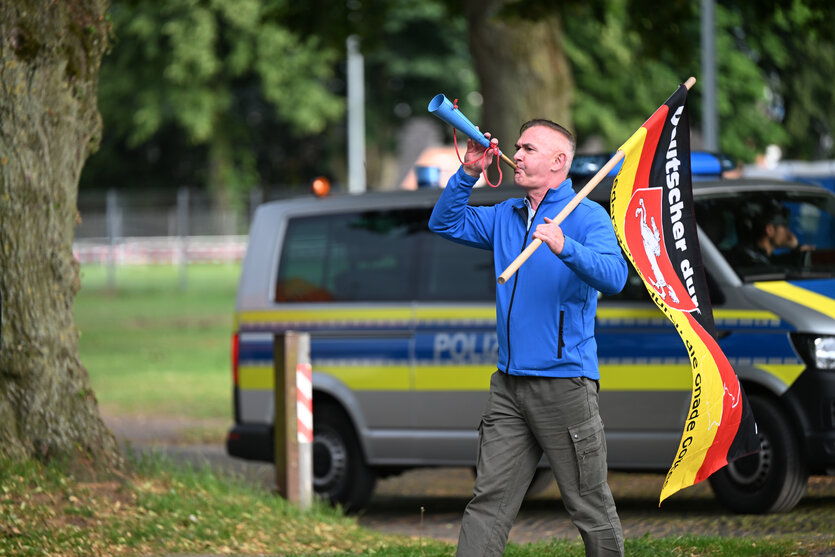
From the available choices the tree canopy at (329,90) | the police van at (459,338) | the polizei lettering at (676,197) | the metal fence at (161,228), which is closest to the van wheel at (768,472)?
the police van at (459,338)

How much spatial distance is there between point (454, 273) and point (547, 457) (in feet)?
12.3

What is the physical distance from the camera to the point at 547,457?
4949 millimetres

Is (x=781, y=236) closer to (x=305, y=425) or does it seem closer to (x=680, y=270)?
(x=680, y=270)

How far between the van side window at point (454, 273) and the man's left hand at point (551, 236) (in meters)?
3.84

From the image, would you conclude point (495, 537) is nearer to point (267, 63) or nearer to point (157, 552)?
point (157, 552)

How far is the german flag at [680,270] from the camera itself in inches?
216

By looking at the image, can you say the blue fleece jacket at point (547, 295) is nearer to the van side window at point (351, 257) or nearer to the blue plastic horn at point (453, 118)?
the blue plastic horn at point (453, 118)

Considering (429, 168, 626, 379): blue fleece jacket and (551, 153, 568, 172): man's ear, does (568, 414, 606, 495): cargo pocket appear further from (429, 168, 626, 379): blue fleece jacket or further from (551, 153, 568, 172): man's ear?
(551, 153, 568, 172): man's ear

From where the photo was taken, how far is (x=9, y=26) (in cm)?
734

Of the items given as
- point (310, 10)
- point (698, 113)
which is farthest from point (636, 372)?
point (698, 113)

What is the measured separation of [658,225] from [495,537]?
147 cm

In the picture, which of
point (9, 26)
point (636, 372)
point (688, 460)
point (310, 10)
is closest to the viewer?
point (688, 460)

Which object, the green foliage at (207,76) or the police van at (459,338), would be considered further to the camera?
the green foliage at (207,76)

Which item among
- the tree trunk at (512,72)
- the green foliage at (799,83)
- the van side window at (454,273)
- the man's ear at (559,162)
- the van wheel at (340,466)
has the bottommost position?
the van wheel at (340,466)
